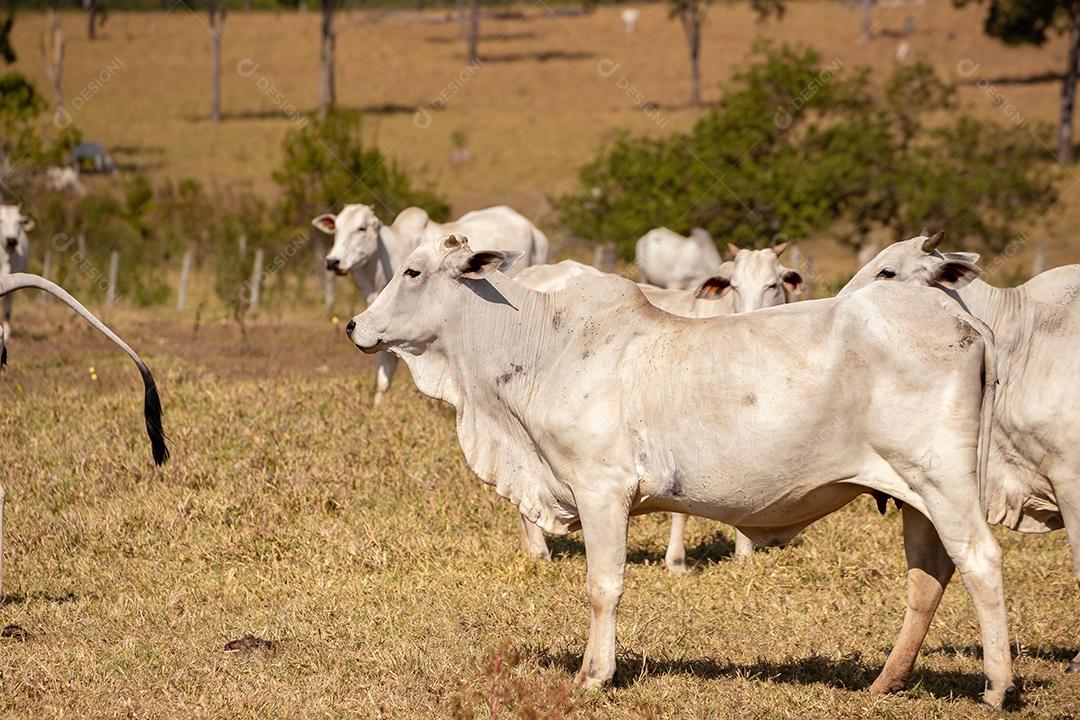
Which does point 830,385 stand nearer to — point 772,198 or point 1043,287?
point 1043,287

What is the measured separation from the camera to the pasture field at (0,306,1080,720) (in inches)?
210

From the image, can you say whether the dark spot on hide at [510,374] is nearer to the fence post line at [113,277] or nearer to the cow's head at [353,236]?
the cow's head at [353,236]

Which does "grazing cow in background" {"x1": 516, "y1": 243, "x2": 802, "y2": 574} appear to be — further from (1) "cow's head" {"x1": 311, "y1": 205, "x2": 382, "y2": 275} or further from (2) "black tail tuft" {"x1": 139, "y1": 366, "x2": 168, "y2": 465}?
(1) "cow's head" {"x1": 311, "y1": 205, "x2": 382, "y2": 275}

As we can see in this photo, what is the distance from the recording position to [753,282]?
8508 mm

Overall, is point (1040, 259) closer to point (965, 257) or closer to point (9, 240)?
point (9, 240)

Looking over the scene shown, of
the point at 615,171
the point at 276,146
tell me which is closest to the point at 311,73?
the point at 276,146

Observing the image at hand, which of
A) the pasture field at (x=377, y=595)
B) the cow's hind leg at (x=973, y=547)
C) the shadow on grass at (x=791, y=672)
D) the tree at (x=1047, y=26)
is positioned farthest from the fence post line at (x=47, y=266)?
the tree at (x=1047, y=26)

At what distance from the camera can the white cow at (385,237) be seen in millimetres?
12531

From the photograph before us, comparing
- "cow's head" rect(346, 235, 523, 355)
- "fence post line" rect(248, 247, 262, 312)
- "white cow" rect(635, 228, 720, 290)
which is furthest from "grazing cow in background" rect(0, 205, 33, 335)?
"cow's head" rect(346, 235, 523, 355)

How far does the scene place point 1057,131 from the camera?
1476 inches

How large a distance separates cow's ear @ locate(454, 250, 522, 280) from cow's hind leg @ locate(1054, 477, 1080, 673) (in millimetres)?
2474

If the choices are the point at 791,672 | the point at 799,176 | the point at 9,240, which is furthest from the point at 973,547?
the point at 799,176

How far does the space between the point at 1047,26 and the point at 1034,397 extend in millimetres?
34328

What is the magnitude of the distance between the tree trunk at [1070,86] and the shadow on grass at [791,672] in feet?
107
